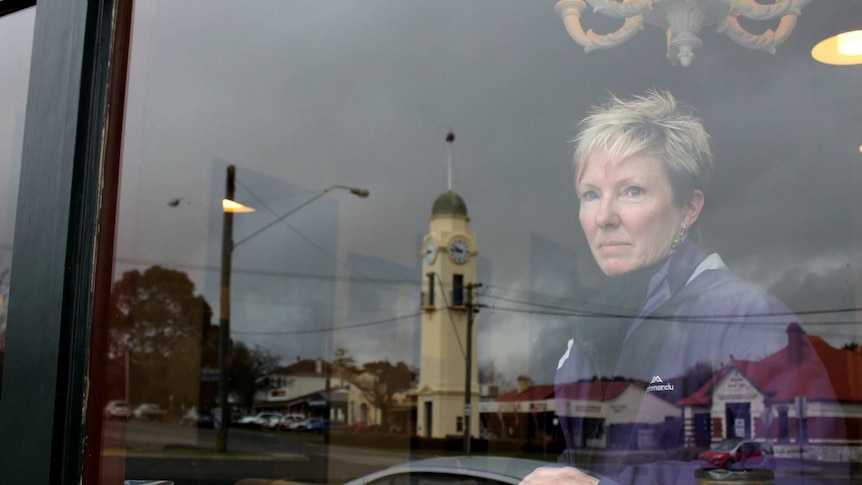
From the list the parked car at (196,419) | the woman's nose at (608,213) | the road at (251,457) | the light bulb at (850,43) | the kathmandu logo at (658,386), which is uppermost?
the light bulb at (850,43)

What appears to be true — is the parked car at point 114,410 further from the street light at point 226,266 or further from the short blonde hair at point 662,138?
the street light at point 226,266

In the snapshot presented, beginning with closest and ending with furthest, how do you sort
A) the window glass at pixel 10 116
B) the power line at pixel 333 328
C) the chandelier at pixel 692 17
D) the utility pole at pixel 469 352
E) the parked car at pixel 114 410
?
the parked car at pixel 114 410
the window glass at pixel 10 116
the chandelier at pixel 692 17
the utility pole at pixel 469 352
the power line at pixel 333 328

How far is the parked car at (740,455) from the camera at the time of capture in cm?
162

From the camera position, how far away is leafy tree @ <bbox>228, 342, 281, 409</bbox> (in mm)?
8945

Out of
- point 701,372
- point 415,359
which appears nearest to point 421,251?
point 415,359

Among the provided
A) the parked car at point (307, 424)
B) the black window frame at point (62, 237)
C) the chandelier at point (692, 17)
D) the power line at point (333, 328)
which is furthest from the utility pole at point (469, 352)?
the black window frame at point (62, 237)

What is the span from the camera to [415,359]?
7402 millimetres

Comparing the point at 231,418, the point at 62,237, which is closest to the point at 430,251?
the point at 231,418

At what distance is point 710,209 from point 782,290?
1.23 feet

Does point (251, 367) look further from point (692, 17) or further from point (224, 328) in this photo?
point (692, 17)

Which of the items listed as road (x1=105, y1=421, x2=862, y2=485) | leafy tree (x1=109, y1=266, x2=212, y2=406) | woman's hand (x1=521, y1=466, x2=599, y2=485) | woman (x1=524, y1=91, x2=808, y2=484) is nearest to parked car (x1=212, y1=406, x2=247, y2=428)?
road (x1=105, y1=421, x2=862, y2=485)

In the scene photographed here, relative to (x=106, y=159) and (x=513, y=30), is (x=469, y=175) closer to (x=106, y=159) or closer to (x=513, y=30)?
(x=513, y=30)

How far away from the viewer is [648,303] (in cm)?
182

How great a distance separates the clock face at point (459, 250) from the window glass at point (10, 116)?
3.87m
